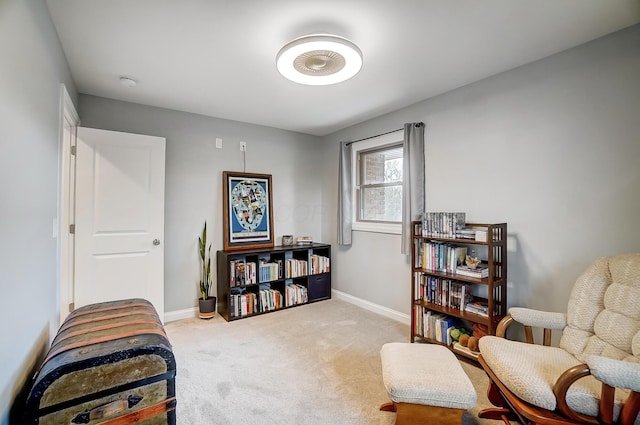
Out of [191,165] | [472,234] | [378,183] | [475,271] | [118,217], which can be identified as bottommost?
[475,271]

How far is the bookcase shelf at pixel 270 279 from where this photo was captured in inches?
134

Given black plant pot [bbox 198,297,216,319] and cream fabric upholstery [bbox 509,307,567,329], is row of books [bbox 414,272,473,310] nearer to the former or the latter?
cream fabric upholstery [bbox 509,307,567,329]

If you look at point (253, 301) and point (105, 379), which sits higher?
point (105, 379)

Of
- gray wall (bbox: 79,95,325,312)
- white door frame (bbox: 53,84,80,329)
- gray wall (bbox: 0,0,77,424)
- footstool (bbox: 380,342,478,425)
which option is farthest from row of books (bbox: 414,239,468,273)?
white door frame (bbox: 53,84,80,329)

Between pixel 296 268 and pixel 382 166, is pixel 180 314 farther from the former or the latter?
pixel 382 166

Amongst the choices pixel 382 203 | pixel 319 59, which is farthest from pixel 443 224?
pixel 319 59

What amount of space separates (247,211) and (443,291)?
2.46 m

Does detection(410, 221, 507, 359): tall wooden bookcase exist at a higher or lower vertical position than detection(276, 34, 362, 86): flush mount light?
lower

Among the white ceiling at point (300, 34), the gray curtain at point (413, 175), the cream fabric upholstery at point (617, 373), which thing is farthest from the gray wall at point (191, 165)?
the cream fabric upholstery at point (617, 373)

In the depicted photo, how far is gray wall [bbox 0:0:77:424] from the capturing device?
1.16 m

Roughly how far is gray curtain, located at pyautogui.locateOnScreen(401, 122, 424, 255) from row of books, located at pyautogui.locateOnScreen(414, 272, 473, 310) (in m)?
0.43

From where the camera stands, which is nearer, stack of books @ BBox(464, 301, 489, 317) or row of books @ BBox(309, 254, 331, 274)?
stack of books @ BBox(464, 301, 489, 317)

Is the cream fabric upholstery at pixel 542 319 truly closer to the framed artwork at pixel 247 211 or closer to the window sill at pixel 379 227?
the window sill at pixel 379 227

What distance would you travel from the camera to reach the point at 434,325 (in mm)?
2678
